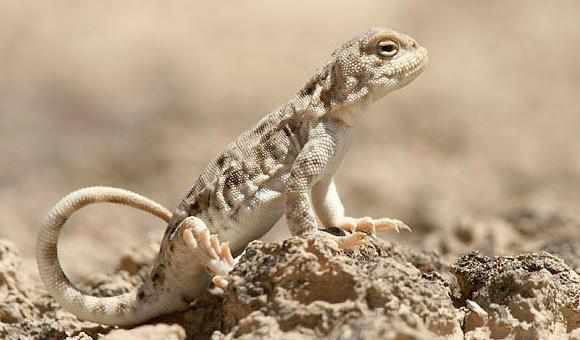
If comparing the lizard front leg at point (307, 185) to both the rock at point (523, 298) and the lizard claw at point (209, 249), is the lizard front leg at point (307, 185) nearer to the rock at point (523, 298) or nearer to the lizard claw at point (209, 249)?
the lizard claw at point (209, 249)

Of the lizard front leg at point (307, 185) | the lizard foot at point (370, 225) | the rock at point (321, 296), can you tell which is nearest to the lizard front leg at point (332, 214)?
the lizard foot at point (370, 225)

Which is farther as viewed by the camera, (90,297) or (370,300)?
(90,297)

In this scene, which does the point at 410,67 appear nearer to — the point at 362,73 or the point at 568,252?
the point at 362,73

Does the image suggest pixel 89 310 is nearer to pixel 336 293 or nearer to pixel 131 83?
pixel 336 293

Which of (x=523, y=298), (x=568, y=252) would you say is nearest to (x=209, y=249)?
(x=523, y=298)

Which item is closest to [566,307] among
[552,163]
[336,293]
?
[336,293]

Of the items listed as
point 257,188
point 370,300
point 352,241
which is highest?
point 257,188
